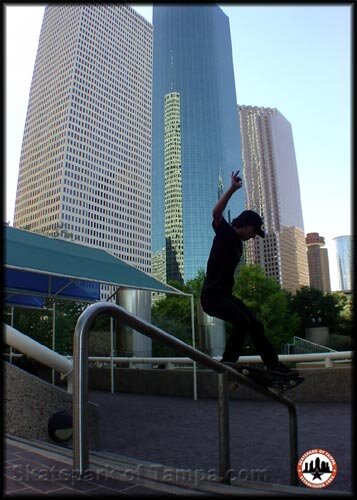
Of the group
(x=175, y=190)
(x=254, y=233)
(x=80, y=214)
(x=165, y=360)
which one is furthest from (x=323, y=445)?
(x=80, y=214)

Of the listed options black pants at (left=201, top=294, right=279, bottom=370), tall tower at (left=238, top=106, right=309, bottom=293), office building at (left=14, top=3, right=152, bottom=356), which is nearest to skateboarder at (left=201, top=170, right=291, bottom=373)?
black pants at (left=201, top=294, right=279, bottom=370)

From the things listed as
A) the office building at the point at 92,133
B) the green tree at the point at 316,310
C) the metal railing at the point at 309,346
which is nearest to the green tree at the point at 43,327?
the metal railing at the point at 309,346

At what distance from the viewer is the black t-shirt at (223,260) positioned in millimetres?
3713

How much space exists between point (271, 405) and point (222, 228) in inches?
196

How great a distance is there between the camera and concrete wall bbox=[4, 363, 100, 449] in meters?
4.00

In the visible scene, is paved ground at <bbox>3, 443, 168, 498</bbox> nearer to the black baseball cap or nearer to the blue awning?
the black baseball cap

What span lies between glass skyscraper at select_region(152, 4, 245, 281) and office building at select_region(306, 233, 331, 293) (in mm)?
43043

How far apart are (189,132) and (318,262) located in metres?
59.5

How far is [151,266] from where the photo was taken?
121250mm

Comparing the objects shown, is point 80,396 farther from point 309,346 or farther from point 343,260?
point 343,260

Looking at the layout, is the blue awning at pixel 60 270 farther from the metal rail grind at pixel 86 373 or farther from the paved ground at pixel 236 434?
the metal rail grind at pixel 86 373

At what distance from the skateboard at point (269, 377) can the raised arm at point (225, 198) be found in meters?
1.24

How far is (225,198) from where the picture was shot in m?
3.50

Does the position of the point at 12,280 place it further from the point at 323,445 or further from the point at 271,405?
the point at 323,445
